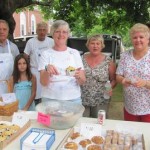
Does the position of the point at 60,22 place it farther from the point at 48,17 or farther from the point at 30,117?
the point at 48,17

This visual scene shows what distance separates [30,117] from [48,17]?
9076 millimetres

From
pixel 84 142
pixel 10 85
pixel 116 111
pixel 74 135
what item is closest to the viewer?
pixel 84 142

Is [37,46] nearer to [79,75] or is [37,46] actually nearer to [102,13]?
[79,75]

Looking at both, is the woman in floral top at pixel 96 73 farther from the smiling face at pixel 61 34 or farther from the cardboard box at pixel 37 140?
the cardboard box at pixel 37 140

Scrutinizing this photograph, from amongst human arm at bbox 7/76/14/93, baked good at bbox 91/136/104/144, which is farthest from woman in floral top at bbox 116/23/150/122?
human arm at bbox 7/76/14/93

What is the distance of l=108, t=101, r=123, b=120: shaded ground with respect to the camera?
16.3ft

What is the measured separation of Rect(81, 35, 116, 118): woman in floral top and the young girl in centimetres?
62

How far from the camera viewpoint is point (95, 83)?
9.75 feet

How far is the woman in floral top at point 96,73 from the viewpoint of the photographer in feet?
9.66

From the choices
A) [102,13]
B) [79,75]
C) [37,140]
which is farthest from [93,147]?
[102,13]

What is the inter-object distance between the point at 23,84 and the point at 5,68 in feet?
0.90

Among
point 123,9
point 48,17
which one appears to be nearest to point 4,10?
point 123,9

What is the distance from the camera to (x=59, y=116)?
214 centimetres

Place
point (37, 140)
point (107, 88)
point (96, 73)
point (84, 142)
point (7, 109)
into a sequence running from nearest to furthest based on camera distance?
1. point (37, 140)
2. point (84, 142)
3. point (7, 109)
4. point (107, 88)
5. point (96, 73)
